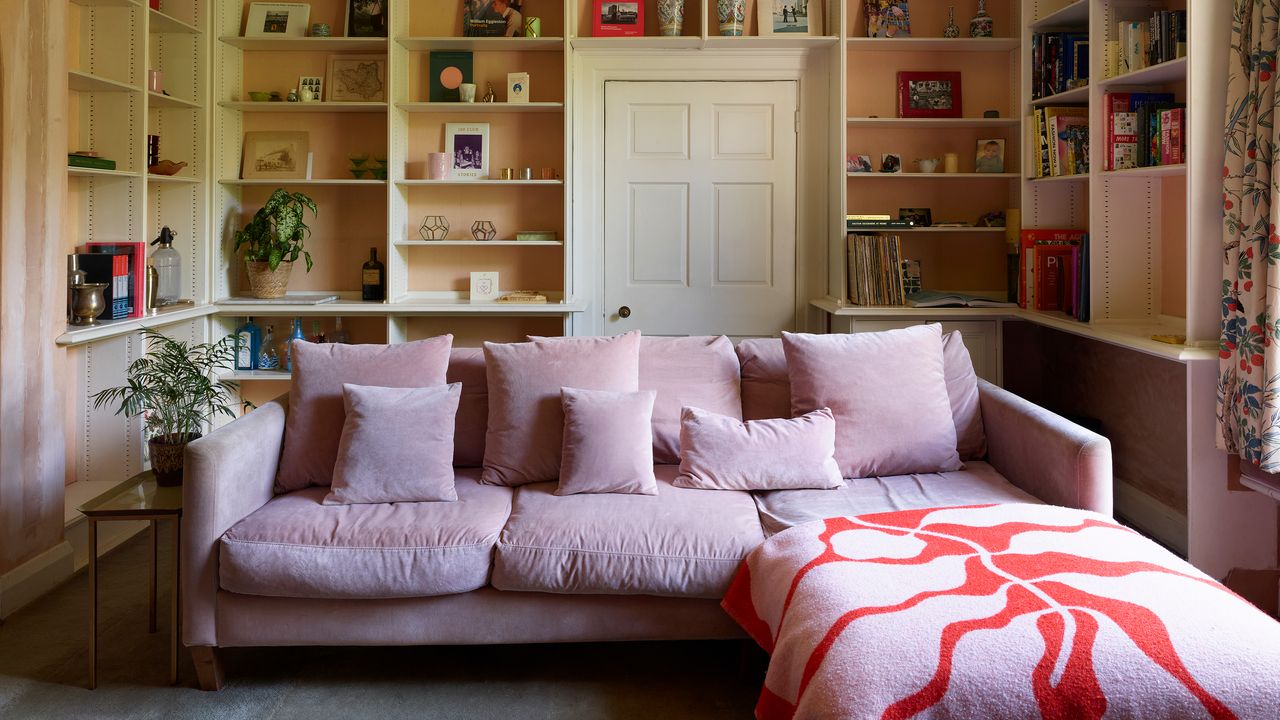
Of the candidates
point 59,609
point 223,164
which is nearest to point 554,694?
point 59,609

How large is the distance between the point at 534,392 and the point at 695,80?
102 inches

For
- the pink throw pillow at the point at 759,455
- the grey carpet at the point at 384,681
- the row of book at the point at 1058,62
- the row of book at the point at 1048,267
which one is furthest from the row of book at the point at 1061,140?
the grey carpet at the point at 384,681

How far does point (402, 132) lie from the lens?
193 inches

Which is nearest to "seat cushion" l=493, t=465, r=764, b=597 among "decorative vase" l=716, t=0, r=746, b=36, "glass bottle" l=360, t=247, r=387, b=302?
"glass bottle" l=360, t=247, r=387, b=302

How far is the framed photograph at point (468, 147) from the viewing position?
197 inches

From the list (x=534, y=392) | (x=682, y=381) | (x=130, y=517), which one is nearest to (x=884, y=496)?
(x=682, y=381)

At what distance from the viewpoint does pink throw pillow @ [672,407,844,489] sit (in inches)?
114

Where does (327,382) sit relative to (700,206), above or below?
below

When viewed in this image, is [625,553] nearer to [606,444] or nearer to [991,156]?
[606,444]

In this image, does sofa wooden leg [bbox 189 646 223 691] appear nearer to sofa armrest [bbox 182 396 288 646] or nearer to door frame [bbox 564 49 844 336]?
sofa armrest [bbox 182 396 288 646]

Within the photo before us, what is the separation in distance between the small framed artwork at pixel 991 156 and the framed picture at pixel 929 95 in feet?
0.69

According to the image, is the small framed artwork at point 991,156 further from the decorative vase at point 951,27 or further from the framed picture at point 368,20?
the framed picture at point 368,20

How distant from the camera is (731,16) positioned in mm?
4754

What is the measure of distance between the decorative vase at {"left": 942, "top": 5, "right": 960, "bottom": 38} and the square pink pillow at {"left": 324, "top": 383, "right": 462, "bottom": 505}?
3.26 metres
